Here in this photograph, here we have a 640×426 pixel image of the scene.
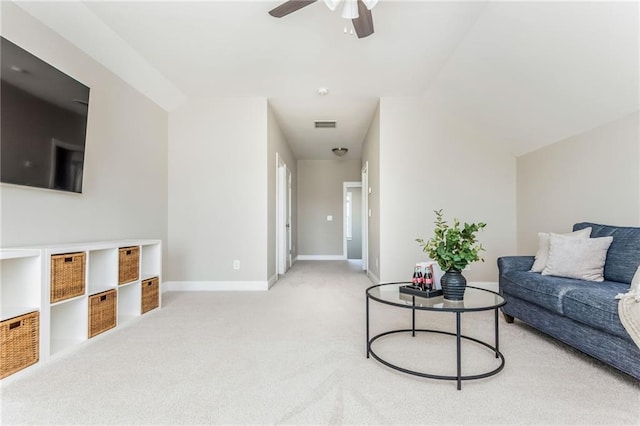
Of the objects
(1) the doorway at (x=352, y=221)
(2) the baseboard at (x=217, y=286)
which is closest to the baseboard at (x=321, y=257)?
(1) the doorway at (x=352, y=221)

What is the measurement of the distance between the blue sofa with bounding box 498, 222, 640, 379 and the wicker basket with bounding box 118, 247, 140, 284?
314cm

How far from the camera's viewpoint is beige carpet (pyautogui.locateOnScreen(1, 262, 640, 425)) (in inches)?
61.2

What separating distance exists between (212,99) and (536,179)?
4.03 meters

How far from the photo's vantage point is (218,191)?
4566 millimetres

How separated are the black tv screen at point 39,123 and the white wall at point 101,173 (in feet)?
0.50

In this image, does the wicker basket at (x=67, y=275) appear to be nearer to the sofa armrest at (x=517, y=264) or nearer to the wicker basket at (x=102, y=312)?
the wicker basket at (x=102, y=312)

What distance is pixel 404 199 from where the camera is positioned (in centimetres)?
446

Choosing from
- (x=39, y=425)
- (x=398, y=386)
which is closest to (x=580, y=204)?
(x=398, y=386)

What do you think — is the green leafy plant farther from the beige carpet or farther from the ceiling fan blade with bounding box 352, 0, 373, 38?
the ceiling fan blade with bounding box 352, 0, 373, 38

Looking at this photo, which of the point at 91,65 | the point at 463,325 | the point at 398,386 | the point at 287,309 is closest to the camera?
the point at 398,386

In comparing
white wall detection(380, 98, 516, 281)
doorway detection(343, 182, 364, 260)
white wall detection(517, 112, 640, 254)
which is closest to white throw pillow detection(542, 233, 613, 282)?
white wall detection(517, 112, 640, 254)

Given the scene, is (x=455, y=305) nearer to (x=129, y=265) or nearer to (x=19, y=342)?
(x=19, y=342)

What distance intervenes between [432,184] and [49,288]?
3.93m

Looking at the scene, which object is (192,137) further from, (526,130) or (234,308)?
(526,130)
